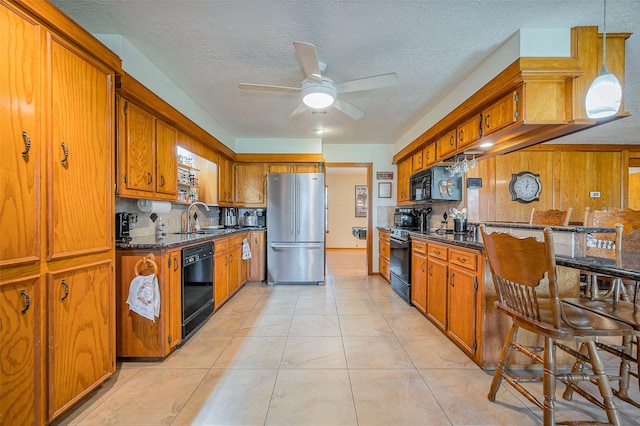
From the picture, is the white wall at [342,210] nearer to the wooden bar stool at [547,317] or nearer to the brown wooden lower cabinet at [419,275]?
the brown wooden lower cabinet at [419,275]

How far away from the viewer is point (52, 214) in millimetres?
1356

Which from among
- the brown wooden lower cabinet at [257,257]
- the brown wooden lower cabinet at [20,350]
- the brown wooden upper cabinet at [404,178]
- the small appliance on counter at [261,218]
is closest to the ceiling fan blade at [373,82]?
the brown wooden lower cabinet at [20,350]

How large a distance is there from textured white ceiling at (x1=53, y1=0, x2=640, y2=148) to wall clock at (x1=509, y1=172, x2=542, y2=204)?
145 cm

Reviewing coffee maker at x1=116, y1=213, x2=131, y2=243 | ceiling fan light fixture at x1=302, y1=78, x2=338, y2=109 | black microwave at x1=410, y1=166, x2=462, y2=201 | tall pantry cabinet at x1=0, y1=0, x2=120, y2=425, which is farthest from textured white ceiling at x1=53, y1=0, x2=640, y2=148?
coffee maker at x1=116, y1=213, x2=131, y2=243

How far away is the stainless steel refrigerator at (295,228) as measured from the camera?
4.25m

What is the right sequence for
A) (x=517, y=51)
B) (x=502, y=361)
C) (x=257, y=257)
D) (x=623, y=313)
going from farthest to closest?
(x=257, y=257)
(x=517, y=51)
(x=502, y=361)
(x=623, y=313)

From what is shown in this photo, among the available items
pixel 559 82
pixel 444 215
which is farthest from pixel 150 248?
pixel 444 215

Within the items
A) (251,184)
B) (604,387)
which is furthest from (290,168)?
(604,387)

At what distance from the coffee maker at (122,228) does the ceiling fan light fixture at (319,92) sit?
180 centimetres

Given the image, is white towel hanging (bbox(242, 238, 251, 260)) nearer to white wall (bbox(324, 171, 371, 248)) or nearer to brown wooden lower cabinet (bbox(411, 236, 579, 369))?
brown wooden lower cabinet (bbox(411, 236, 579, 369))

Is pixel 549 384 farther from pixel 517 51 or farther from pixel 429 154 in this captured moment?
pixel 429 154

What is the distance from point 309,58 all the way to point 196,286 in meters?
2.23

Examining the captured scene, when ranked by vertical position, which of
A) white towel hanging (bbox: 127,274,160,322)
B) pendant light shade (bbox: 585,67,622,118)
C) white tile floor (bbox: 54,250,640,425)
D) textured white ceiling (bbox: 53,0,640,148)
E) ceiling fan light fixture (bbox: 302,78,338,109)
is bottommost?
white tile floor (bbox: 54,250,640,425)

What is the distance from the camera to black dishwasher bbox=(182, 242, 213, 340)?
2369 millimetres
